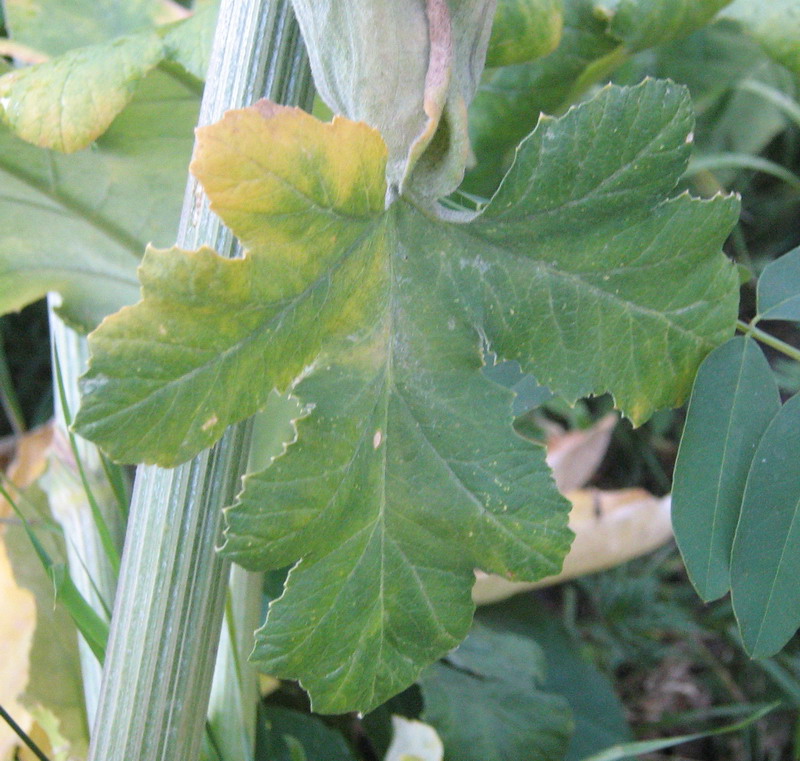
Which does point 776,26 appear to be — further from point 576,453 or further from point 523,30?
point 576,453

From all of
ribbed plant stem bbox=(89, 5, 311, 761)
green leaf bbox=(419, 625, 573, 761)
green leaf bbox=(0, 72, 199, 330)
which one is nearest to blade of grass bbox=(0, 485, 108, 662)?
ribbed plant stem bbox=(89, 5, 311, 761)

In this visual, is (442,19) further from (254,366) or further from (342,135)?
(254,366)

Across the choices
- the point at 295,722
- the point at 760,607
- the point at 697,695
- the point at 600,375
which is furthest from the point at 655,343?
the point at 697,695

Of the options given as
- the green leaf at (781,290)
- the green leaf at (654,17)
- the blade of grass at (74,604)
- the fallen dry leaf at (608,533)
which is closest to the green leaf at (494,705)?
the fallen dry leaf at (608,533)

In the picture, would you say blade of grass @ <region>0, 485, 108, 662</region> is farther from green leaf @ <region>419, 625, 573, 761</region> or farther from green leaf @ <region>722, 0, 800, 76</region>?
green leaf @ <region>722, 0, 800, 76</region>

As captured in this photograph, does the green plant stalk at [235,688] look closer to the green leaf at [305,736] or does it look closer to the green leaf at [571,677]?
the green leaf at [305,736]
